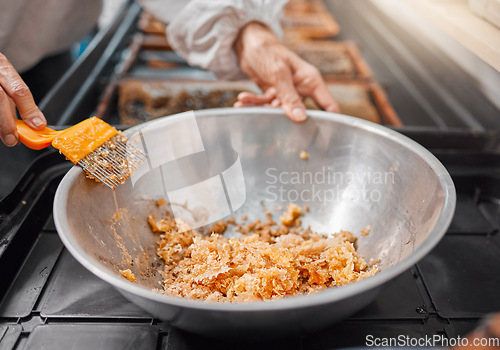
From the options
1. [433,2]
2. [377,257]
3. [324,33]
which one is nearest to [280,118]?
[377,257]

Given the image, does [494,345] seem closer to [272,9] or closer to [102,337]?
[102,337]

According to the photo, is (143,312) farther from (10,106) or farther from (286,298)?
(10,106)

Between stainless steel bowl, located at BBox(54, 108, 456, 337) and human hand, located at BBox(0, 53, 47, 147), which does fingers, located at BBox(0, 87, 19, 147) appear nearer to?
human hand, located at BBox(0, 53, 47, 147)

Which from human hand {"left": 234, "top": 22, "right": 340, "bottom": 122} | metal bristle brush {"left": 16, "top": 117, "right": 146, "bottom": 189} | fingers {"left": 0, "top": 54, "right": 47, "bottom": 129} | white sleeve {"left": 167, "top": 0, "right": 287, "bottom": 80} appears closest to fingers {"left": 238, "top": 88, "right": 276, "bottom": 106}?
human hand {"left": 234, "top": 22, "right": 340, "bottom": 122}

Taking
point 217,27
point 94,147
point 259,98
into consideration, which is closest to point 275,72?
point 259,98

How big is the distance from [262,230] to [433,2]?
880 millimetres

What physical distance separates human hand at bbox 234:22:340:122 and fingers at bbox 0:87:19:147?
0.65 metres

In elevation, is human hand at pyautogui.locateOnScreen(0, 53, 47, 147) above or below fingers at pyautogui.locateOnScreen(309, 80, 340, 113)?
above

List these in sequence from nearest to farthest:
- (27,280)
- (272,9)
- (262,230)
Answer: (27,280) < (262,230) < (272,9)

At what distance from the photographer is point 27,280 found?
32.2 inches

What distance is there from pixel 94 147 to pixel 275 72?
24.2 inches

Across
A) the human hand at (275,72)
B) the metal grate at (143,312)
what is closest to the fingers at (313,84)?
the human hand at (275,72)

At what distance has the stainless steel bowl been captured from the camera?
56 centimetres

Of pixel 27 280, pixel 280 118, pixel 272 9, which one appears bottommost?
pixel 27 280
